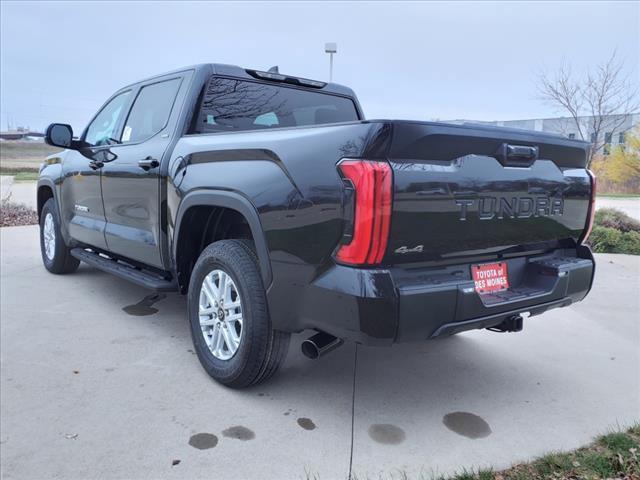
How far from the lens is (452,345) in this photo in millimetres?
4047

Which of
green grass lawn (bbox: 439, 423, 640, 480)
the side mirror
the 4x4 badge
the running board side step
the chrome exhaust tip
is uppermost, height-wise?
the side mirror

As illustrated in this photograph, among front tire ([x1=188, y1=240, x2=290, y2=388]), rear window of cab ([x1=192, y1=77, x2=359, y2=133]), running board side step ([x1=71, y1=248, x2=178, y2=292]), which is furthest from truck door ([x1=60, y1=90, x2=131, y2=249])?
front tire ([x1=188, y1=240, x2=290, y2=388])

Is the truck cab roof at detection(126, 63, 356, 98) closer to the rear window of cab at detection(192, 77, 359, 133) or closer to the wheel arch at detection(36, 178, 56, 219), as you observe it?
the rear window of cab at detection(192, 77, 359, 133)

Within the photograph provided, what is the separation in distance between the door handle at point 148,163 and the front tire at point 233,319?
36.8 inches

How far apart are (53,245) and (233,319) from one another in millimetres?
3854

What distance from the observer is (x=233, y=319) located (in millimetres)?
3053

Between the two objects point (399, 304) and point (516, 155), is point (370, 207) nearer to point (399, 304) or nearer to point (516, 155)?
point (399, 304)

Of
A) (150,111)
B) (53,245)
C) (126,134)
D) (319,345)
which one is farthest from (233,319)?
(53,245)

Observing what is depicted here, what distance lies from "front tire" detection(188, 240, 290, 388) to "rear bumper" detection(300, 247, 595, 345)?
0.38 metres

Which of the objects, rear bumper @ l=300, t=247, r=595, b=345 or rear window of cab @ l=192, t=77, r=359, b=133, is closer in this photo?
rear bumper @ l=300, t=247, r=595, b=345

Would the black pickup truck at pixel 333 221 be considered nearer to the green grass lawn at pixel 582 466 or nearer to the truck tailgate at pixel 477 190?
the truck tailgate at pixel 477 190

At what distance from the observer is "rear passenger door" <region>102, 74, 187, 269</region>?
3.80 meters

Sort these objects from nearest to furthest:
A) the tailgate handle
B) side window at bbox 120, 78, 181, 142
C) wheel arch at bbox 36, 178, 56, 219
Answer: the tailgate handle → side window at bbox 120, 78, 181, 142 → wheel arch at bbox 36, 178, 56, 219

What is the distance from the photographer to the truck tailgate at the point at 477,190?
2348 mm
